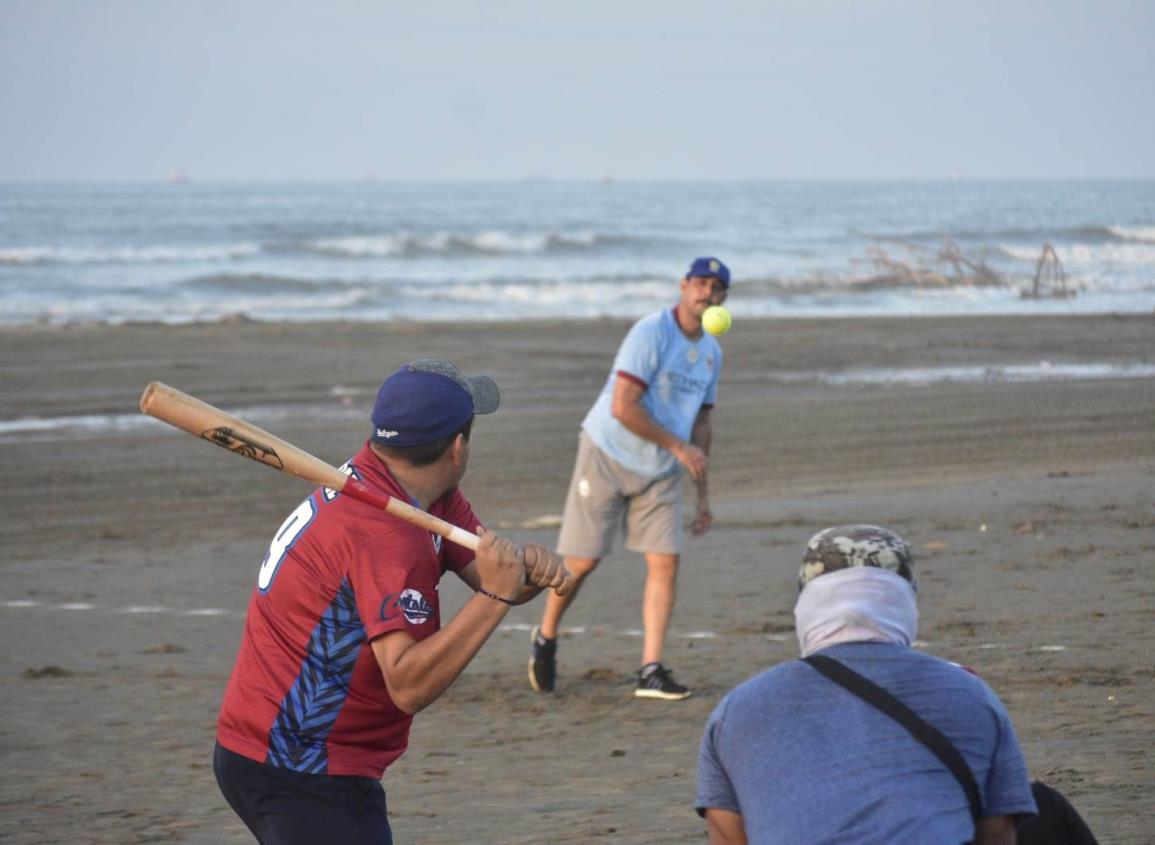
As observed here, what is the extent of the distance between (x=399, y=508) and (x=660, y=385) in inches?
158

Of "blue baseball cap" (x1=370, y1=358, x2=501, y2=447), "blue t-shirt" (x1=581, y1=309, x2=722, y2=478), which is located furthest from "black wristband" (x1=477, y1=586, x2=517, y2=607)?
"blue t-shirt" (x1=581, y1=309, x2=722, y2=478)

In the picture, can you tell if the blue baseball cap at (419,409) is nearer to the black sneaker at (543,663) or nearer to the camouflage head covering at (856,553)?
the camouflage head covering at (856,553)

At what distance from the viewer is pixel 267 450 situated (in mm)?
3811

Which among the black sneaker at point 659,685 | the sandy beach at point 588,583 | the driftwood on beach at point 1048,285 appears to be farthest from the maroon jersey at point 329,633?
the driftwood on beach at point 1048,285

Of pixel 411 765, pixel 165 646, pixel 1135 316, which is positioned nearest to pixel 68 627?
pixel 165 646

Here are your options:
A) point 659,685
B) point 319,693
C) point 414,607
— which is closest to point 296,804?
point 319,693

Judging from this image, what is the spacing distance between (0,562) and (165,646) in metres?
3.06

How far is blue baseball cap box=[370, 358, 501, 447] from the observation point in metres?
3.56

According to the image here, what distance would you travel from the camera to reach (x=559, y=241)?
185ft

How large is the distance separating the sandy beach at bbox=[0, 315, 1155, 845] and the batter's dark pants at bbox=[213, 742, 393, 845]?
183 cm

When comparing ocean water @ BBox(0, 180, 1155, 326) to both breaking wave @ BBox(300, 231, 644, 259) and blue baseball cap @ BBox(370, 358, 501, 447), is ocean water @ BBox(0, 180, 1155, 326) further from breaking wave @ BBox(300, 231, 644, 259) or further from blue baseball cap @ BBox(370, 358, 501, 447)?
blue baseball cap @ BBox(370, 358, 501, 447)

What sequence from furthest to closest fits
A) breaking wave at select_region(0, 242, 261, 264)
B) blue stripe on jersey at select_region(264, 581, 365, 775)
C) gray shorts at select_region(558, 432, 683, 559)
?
breaking wave at select_region(0, 242, 261, 264) < gray shorts at select_region(558, 432, 683, 559) < blue stripe on jersey at select_region(264, 581, 365, 775)

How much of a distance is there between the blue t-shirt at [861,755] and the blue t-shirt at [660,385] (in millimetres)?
4478

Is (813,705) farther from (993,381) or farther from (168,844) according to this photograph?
(993,381)
